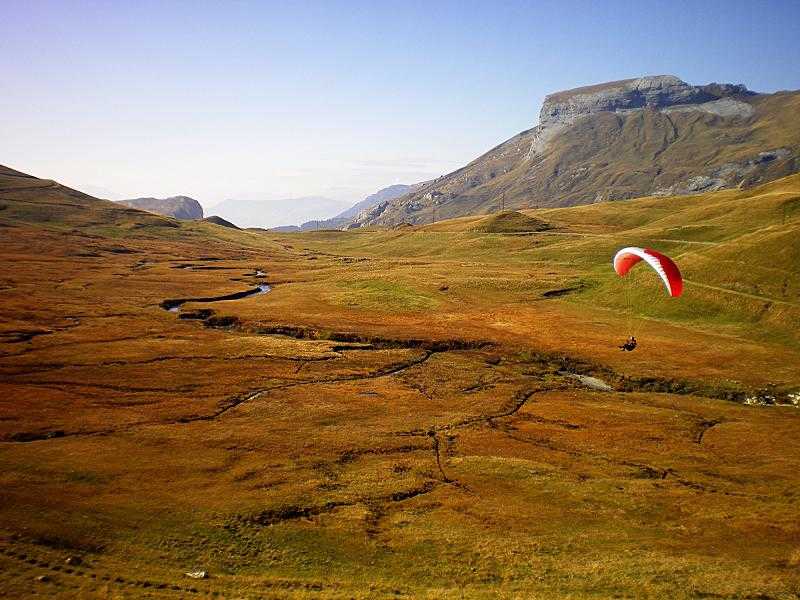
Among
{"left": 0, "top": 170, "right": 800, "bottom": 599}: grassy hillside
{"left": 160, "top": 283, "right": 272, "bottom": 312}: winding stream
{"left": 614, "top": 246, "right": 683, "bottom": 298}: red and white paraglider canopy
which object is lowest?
{"left": 0, "top": 170, "right": 800, "bottom": 599}: grassy hillside

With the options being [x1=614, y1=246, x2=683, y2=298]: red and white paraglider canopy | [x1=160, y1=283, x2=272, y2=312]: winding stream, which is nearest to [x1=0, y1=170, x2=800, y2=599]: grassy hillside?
[x1=160, y1=283, x2=272, y2=312]: winding stream

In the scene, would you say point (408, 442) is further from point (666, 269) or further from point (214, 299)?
point (214, 299)

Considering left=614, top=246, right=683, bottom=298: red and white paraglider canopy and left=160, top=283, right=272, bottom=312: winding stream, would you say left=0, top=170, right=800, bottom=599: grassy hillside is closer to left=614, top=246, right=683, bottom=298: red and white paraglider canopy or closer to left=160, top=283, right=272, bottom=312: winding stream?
left=160, top=283, right=272, bottom=312: winding stream

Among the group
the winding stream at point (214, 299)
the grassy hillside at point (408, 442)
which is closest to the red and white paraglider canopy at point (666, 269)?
the grassy hillside at point (408, 442)

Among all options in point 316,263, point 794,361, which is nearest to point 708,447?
point 794,361

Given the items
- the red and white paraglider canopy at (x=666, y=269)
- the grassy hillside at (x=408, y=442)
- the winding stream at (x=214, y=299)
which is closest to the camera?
the grassy hillside at (x=408, y=442)

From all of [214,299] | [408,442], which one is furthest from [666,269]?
[214,299]

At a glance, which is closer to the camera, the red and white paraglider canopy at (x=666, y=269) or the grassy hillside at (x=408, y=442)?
the grassy hillside at (x=408, y=442)

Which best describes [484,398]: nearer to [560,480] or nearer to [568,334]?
[560,480]

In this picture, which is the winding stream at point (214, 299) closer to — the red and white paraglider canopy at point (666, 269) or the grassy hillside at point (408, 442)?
the grassy hillside at point (408, 442)
